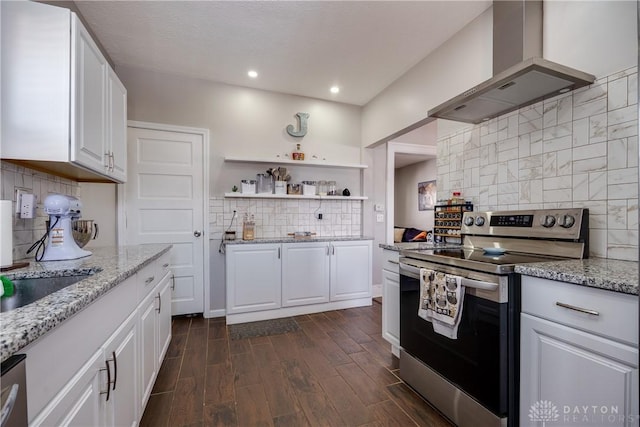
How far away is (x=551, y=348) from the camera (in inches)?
45.9

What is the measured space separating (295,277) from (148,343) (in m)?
1.73

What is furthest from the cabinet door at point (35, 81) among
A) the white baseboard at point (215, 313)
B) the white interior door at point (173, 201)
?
the white baseboard at point (215, 313)

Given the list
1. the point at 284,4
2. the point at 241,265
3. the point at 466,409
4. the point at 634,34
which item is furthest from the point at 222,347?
the point at 634,34

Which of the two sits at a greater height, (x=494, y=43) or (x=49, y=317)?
(x=494, y=43)

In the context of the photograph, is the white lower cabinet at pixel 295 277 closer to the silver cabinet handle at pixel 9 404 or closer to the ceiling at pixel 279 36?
the ceiling at pixel 279 36

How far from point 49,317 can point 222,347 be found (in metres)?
2.04

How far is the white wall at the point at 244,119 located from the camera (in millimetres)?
3082

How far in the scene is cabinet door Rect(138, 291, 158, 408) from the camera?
4.89 ft

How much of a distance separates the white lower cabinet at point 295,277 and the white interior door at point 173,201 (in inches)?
21.2

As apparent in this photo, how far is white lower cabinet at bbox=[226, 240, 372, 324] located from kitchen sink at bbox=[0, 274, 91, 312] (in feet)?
5.66

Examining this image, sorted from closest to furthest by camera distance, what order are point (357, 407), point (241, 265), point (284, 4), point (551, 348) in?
point (551, 348) < point (357, 407) < point (284, 4) < point (241, 265)

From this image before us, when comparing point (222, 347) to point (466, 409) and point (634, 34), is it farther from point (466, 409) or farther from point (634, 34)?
point (634, 34)

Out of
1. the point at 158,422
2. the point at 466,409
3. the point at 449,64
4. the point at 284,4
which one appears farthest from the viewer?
the point at 449,64

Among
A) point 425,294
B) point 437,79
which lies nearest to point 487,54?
point 437,79
